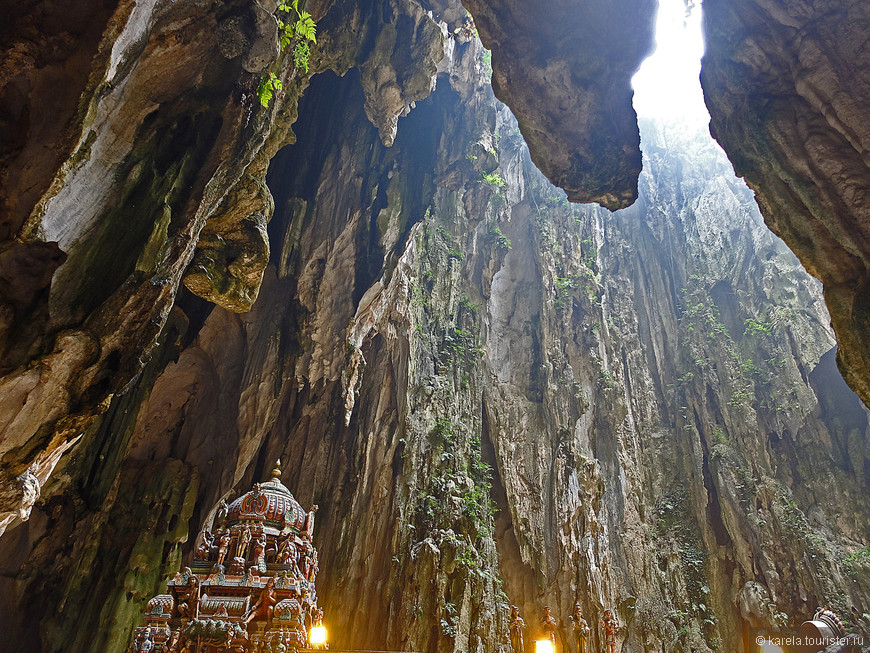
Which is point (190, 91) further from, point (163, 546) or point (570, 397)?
point (570, 397)

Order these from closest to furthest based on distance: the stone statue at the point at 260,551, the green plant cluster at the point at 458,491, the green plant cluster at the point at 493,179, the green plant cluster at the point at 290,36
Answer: the green plant cluster at the point at 290,36 → the stone statue at the point at 260,551 → the green plant cluster at the point at 458,491 → the green plant cluster at the point at 493,179

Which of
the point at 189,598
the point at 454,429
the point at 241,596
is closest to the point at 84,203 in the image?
the point at 189,598

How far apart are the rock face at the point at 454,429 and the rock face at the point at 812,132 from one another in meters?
5.73

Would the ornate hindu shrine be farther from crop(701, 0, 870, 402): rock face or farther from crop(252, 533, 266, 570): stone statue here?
crop(701, 0, 870, 402): rock face

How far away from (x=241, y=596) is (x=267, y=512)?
119cm

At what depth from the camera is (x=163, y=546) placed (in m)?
10.0

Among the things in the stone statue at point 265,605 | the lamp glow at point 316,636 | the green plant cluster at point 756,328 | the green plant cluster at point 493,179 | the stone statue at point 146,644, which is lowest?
the stone statue at point 146,644

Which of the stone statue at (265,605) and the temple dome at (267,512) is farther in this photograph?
the temple dome at (267,512)

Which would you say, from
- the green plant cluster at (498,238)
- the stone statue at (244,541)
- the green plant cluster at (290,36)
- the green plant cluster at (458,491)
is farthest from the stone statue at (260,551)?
the green plant cluster at (498,238)

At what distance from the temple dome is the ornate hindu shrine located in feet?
0.04

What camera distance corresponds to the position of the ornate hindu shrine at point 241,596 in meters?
4.69

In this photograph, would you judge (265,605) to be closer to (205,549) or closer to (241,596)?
(241,596)

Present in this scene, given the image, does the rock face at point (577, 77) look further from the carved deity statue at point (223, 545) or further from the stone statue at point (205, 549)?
the stone statue at point (205, 549)

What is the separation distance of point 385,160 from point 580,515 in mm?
10243
